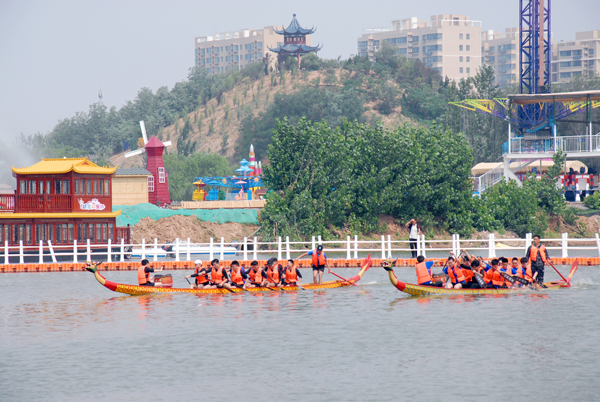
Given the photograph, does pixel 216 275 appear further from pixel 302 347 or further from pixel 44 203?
pixel 44 203

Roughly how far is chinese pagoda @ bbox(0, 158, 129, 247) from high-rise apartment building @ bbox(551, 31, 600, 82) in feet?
455

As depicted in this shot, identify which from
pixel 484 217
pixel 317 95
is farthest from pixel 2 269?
pixel 317 95

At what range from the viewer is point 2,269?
38281 millimetres

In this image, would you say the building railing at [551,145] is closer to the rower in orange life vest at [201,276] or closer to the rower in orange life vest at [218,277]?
the rower in orange life vest at [218,277]

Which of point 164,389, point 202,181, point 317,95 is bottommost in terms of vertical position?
point 164,389

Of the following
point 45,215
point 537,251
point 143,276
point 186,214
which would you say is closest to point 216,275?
point 143,276

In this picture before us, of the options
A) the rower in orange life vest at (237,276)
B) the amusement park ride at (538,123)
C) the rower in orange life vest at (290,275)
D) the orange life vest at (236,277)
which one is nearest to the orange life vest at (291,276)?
the rower in orange life vest at (290,275)

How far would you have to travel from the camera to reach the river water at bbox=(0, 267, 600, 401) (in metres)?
17.0

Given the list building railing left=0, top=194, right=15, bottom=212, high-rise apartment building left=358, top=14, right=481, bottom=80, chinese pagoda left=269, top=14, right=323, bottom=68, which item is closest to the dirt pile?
building railing left=0, top=194, right=15, bottom=212

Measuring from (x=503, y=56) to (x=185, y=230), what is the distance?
150m

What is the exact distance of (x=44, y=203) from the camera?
140ft

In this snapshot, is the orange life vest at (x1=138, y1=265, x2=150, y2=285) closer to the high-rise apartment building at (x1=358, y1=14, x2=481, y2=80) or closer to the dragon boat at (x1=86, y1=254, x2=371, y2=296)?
the dragon boat at (x1=86, y1=254, x2=371, y2=296)

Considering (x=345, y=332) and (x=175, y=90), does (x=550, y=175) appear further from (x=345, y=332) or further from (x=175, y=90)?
(x=175, y=90)

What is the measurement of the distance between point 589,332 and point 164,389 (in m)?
13.0
